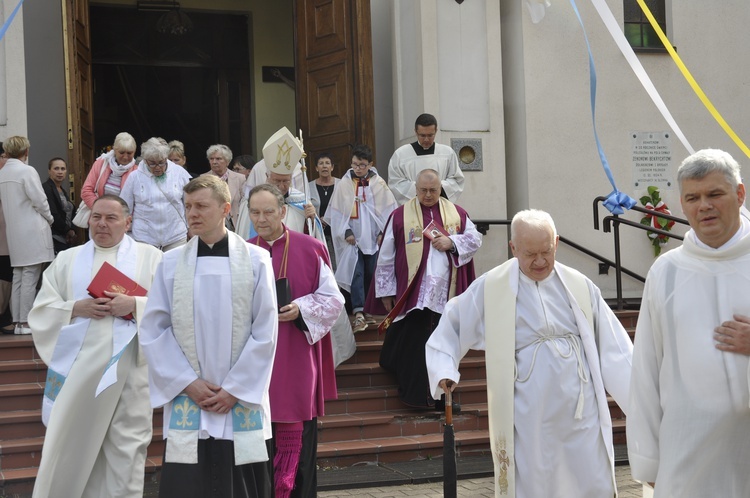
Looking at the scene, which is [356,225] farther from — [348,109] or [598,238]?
[598,238]

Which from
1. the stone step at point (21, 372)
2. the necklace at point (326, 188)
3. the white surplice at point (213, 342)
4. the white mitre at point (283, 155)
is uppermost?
the white mitre at point (283, 155)

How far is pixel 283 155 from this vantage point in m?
8.02

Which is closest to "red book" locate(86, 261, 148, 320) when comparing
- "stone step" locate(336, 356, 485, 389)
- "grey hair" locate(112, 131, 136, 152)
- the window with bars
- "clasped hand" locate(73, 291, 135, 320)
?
"clasped hand" locate(73, 291, 135, 320)

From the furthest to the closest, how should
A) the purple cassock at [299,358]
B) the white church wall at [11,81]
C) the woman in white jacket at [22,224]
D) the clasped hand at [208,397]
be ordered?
1. the white church wall at [11,81]
2. the woman in white jacket at [22,224]
3. the purple cassock at [299,358]
4. the clasped hand at [208,397]

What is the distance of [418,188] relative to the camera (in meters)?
9.16

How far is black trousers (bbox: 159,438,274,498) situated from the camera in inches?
198

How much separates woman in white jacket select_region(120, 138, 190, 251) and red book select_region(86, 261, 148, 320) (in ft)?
11.1

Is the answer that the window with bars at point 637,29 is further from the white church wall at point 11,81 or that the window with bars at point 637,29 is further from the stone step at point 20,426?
the stone step at point 20,426

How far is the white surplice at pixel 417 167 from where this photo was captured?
1034cm

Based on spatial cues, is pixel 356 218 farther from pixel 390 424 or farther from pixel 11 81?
pixel 11 81

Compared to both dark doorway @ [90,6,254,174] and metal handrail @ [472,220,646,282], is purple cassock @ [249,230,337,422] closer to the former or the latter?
metal handrail @ [472,220,646,282]

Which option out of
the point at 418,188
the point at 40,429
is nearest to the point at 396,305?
the point at 418,188

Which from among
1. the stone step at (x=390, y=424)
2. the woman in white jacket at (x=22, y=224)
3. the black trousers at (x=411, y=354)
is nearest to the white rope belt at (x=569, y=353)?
the stone step at (x=390, y=424)

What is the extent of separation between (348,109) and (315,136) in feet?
1.97
